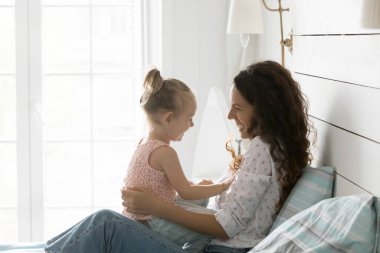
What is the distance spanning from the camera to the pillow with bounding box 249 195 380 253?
1.60 m

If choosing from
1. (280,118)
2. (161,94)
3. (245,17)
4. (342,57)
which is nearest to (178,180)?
(161,94)

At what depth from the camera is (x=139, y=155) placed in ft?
8.60

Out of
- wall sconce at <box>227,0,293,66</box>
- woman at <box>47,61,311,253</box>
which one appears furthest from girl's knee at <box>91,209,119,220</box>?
wall sconce at <box>227,0,293,66</box>

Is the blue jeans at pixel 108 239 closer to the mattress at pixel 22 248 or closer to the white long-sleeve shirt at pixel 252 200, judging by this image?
the white long-sleeve shirt at pixel 252 200

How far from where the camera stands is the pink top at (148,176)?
101 inches

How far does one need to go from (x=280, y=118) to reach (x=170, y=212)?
484 mm

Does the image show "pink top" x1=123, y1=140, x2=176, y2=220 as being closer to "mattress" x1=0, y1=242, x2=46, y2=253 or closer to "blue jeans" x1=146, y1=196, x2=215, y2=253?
"blue jeans" x1=146, y1=196, x2=215, y2=253

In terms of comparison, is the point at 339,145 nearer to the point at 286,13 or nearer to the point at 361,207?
the point at 361,207

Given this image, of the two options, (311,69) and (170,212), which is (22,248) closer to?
(170,212)

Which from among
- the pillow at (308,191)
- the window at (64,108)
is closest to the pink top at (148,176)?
the pillow at (308,191)

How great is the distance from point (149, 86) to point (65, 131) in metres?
1.73

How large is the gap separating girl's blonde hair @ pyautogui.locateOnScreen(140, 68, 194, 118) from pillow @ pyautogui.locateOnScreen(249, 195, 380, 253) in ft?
3.23

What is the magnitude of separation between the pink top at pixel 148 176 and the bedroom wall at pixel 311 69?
21.9 inches

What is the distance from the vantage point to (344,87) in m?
2.19
